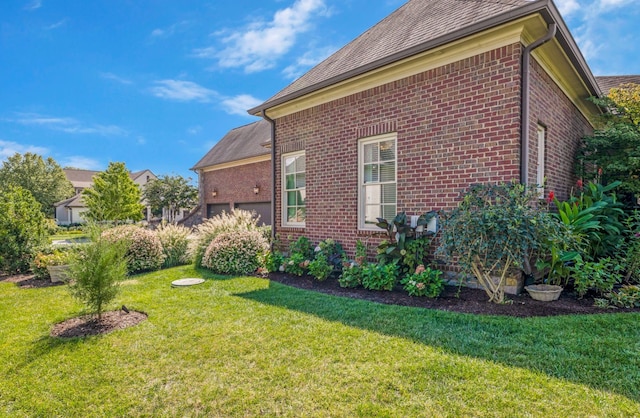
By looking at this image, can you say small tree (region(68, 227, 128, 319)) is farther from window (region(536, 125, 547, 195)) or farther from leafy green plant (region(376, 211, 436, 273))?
window (region(536, 125, 547, 195))

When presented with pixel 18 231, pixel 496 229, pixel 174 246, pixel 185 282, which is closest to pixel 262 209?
pixel 174 246

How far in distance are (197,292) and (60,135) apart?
26.5m

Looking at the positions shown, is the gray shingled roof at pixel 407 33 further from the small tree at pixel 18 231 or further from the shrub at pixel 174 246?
the small tree at pixel 18 231

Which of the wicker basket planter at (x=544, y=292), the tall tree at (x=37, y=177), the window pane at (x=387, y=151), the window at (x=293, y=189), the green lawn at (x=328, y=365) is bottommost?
the green lawn at (x=328, y=365)

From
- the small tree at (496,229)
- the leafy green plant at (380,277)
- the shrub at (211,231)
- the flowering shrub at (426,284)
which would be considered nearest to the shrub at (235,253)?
the shrub at (211,231)

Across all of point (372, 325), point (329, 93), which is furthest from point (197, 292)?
point (329, 93)

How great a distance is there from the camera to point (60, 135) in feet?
79.7

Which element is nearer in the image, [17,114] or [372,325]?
[372,325]

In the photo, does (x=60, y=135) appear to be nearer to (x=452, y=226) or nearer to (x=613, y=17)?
(x=452, y=226)

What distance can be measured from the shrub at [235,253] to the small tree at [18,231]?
4500 millimetres

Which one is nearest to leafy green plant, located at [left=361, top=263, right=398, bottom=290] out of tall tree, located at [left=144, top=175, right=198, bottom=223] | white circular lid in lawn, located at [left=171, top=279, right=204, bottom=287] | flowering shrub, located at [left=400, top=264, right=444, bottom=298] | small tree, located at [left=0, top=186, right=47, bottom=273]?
flowering shrub, located at [left=400, top=264, right=444, bottom=298]

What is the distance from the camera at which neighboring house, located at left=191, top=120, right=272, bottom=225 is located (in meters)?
15.1

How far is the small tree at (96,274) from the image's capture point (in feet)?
12.3

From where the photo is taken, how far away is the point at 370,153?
6.46 metres
